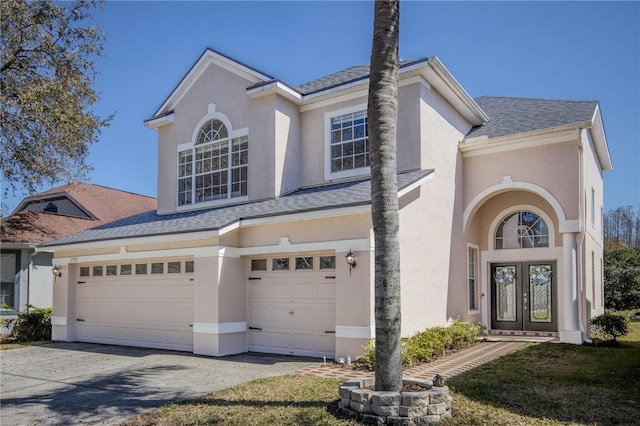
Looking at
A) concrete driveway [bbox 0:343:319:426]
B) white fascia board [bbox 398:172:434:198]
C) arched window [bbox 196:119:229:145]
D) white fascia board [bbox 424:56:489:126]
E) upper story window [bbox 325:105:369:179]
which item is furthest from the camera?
arched window [bbox 196:119:229:145]

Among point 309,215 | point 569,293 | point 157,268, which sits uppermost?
point 309,215

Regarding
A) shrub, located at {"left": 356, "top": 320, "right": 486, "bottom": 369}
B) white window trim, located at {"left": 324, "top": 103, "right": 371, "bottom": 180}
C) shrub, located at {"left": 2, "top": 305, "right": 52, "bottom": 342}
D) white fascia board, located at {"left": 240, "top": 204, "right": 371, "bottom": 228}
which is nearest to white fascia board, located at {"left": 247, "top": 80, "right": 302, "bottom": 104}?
white window trim, located at {"left": 324, "top": 103, "right": 371, "bottom": 180}

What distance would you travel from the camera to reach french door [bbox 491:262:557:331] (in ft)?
50.0

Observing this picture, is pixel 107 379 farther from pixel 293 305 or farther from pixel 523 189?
pixel 523 189

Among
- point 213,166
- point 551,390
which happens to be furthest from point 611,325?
point 213,166

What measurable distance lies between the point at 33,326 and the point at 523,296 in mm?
16350

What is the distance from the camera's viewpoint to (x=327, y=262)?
11867 mm

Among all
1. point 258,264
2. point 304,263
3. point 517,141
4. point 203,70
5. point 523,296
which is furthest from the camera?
point 203,70

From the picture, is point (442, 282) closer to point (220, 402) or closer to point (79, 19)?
point (220, 402)

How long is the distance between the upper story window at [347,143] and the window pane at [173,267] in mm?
4928

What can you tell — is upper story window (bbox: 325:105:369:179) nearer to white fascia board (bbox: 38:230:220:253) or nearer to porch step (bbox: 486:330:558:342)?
white fascia board (bbox: 38:230:220:253)

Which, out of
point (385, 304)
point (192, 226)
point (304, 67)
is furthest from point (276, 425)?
point (304, 67)

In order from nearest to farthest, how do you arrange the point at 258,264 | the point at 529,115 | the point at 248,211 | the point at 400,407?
1. the point at 400,407
2. the point at 258,264
3. the point at 248,211
4. the point at 529,115

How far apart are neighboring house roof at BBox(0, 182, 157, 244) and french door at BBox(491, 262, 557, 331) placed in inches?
614
